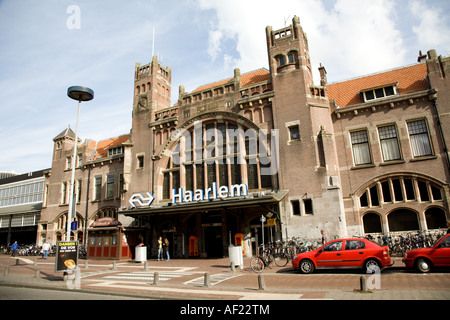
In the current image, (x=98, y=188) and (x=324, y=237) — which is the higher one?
(x=98, y=188)

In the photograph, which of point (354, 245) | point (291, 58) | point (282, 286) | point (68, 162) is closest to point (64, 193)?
point (68, 162)

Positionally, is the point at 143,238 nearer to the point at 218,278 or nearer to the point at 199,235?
the point at 199,235

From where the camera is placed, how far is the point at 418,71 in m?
23.9

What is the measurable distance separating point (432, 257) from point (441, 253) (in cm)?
36

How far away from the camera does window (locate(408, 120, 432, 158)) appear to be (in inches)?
821

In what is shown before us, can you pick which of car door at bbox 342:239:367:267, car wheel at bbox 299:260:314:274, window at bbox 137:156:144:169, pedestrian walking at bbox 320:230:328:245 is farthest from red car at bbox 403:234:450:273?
window at bbox 137:156:144:169

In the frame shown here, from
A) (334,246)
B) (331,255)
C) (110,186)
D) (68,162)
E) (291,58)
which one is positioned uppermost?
(291,58)

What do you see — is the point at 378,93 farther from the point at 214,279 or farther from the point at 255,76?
the point at 214,279

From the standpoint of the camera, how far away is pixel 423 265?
39.2ft

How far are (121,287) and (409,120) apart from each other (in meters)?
21.7

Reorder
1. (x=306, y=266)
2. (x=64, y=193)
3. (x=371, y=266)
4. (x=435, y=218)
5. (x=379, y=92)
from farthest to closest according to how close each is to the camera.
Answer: (x=64, y=193)
(x=379, y=92)
(x=435, y=218)
(x=306, y=266)
(x=371, y=266)

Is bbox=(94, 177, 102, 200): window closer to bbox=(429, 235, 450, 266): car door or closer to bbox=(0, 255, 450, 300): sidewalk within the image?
bbox=(0, 255, 450, 300): sidewalk

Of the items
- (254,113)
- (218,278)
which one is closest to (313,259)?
(218,278)
